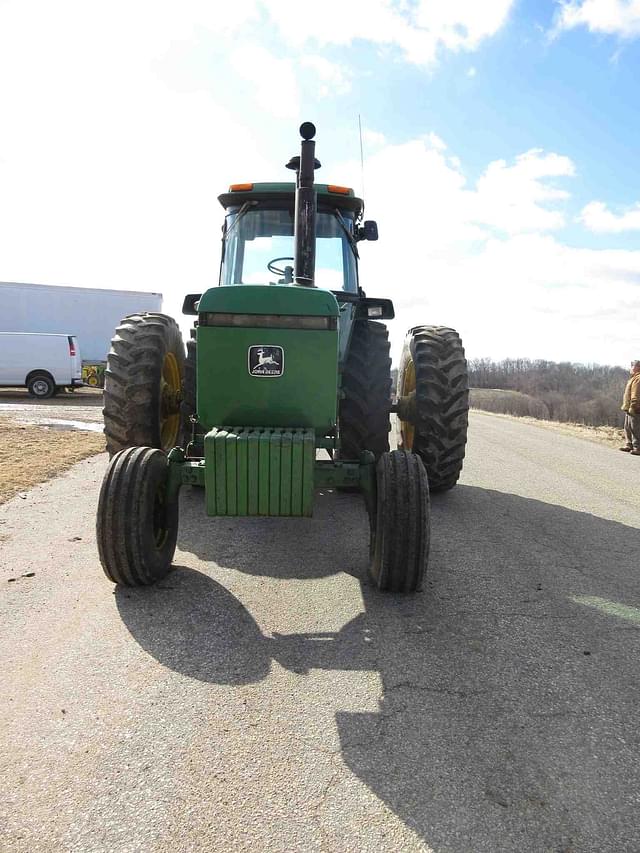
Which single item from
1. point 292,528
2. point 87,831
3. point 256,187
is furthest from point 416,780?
point 256,187

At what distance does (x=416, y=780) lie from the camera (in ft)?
6.79

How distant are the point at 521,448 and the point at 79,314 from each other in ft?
53.1

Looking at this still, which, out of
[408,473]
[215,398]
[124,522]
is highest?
[215,398]

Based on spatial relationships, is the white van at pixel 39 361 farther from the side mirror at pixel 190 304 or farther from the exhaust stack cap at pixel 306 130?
the exhaust stack cap at pixel 306 130

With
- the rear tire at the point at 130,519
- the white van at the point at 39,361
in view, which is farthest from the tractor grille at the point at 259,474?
the white van at the point at 39,361

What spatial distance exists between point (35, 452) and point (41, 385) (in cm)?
1197

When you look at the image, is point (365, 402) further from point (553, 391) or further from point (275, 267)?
point (553, 391)

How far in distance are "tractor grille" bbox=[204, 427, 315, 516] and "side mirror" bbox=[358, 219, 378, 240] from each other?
11.0 feet

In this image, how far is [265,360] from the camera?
3756 millimetres

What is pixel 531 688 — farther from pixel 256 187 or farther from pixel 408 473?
pixel 256 187

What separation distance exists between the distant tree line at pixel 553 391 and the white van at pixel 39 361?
42.4 feet

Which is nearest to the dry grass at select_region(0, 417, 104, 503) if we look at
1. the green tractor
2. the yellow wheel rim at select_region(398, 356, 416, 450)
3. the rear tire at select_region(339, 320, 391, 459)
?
the green tractor

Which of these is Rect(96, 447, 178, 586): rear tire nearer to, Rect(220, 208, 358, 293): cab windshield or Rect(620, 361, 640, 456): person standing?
Rect(220, 208, 358, 293): cab windshield

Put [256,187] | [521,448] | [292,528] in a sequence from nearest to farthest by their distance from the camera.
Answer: [292,528]
[256,187]
[521,448]
